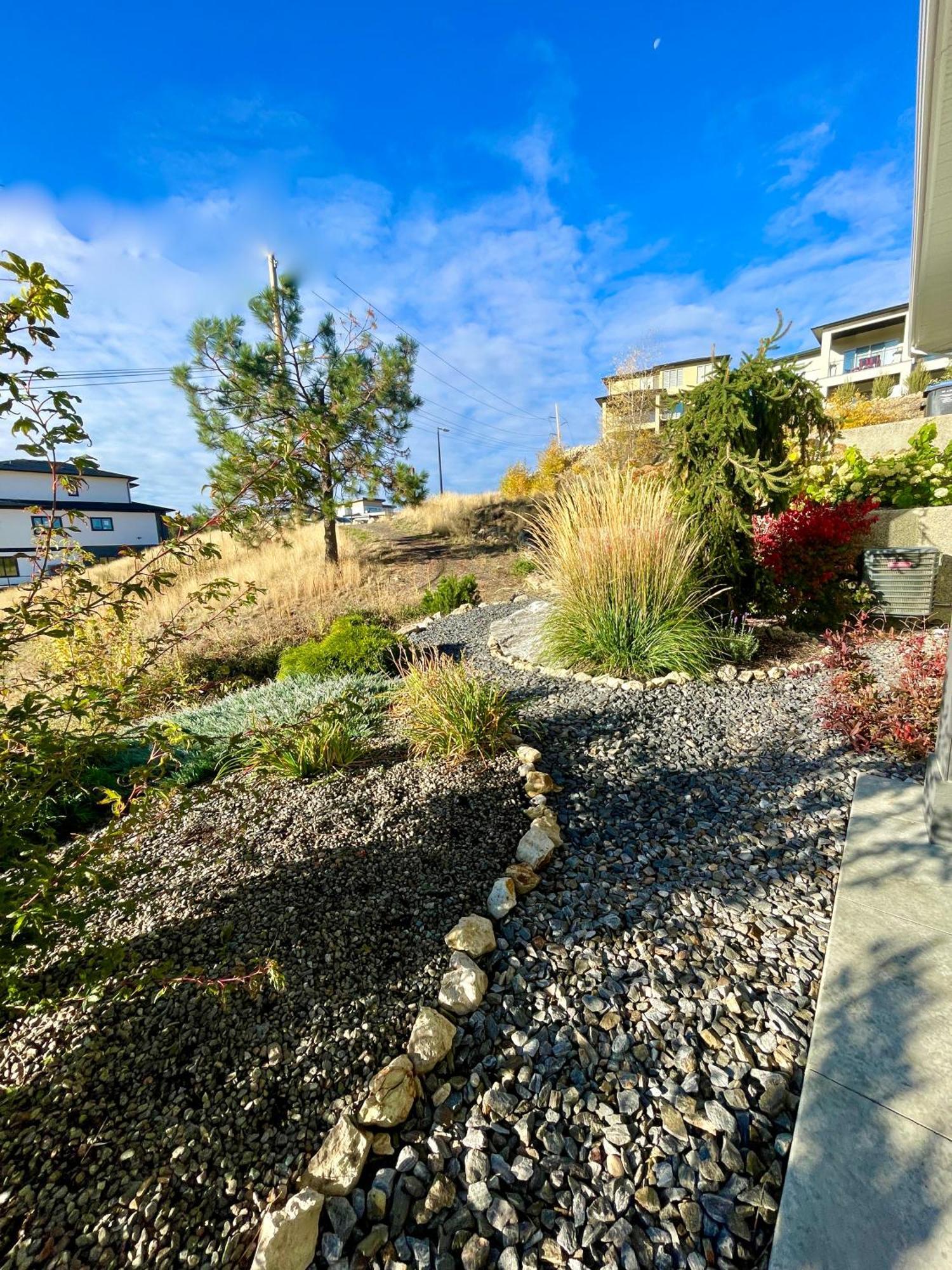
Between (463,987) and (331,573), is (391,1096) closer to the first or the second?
(463,987)

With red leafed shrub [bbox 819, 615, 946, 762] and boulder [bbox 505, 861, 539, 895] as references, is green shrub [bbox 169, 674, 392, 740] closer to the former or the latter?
boulder [bbox 505, 861, 539, 895]

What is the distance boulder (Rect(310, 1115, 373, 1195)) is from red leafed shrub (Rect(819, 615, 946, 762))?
2.70 m

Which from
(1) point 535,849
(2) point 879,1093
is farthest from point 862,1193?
(1) point 535,849

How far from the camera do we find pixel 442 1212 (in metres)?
0.96

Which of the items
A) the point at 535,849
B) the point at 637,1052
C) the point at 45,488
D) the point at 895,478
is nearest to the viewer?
the point at 637,1052

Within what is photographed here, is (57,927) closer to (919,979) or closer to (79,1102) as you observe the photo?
(79,1102)

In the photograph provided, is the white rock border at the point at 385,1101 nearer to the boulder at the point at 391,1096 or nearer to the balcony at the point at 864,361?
the boulder at the point at 391,1096

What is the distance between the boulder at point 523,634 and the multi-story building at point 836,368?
1091 cm

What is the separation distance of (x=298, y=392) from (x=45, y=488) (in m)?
21.0

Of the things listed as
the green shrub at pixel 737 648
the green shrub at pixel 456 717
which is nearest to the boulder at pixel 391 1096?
the green shrub at pixel 456 717

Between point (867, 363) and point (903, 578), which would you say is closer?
point (903, 578)

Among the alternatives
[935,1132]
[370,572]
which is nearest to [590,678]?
[935,1132]

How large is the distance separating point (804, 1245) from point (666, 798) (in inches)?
57.9

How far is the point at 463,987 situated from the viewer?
1.38 meters
